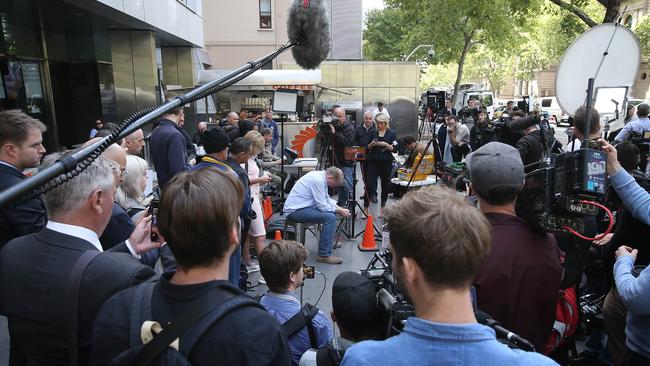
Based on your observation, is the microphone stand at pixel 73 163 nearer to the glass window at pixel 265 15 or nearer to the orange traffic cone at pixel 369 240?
the orange traffic cone at pixel 369 240

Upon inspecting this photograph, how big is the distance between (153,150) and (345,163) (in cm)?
391

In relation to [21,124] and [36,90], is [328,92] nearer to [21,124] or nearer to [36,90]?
[36,90]

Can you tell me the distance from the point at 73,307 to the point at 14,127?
1845mm

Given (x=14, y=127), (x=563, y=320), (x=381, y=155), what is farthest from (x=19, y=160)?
(x=381, y=155)

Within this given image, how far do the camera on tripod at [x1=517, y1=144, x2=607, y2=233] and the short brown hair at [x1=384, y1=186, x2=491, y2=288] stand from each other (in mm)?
968

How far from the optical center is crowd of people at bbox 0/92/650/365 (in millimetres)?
1066

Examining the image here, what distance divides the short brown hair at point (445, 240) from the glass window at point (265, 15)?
28.2m

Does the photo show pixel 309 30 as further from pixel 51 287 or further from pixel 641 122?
pixel 641 122

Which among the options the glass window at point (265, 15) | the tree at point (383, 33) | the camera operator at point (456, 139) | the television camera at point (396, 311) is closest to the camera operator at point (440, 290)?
the television camera at point (396, 311)

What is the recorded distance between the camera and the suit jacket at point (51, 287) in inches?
59.7

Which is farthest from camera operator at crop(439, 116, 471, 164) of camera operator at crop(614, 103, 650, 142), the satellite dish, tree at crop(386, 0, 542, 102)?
the satellite dish

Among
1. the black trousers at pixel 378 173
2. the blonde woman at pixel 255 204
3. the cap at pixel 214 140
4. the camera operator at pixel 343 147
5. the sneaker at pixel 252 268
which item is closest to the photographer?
the cap at pixel 214 140

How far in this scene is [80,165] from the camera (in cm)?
118

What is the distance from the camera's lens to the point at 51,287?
5.05 ft
